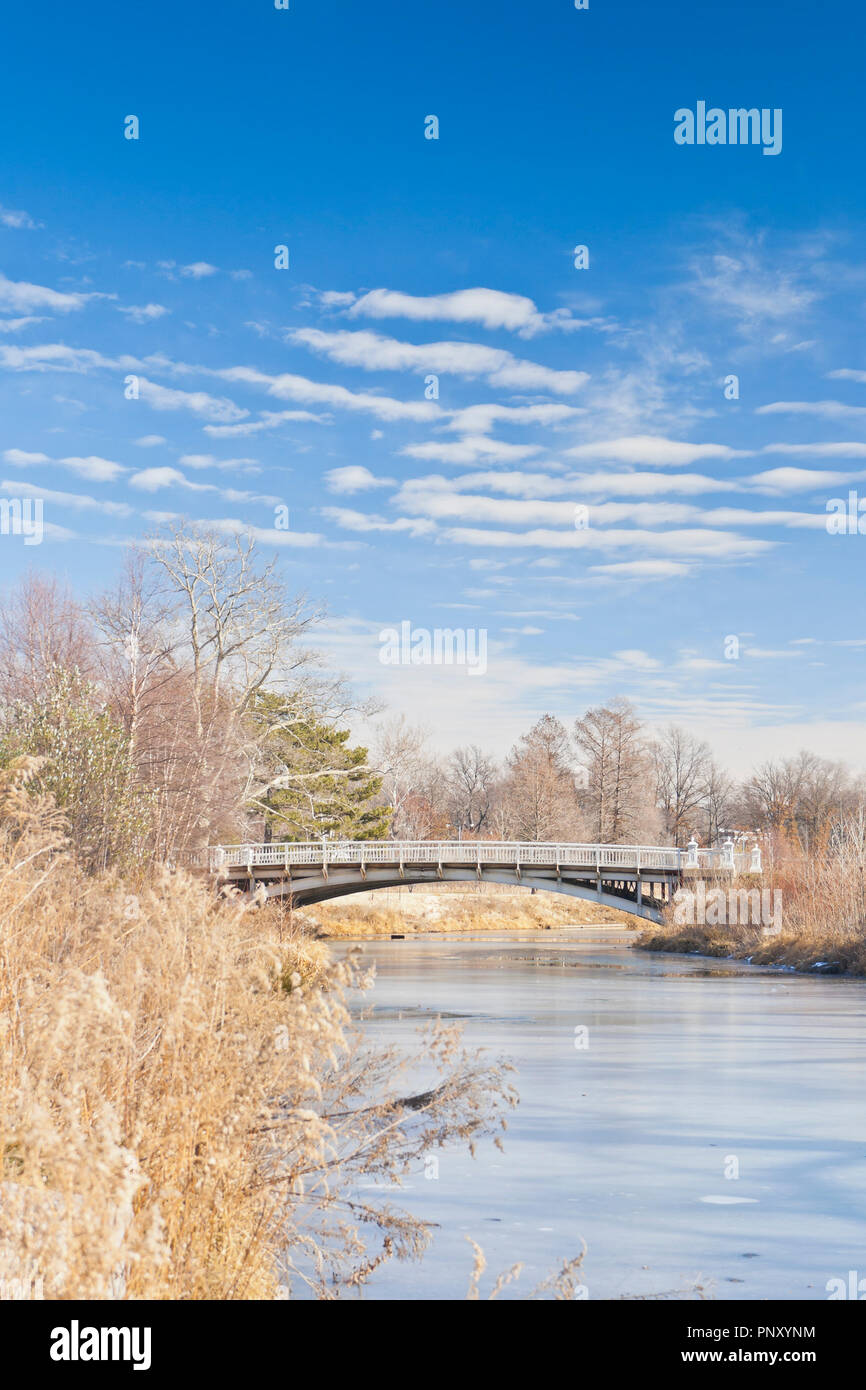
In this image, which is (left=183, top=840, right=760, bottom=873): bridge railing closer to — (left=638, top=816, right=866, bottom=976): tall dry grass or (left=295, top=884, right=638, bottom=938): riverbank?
(left=295, top=884, right=638, bottom=938): riverbank

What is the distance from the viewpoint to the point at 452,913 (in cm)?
6188

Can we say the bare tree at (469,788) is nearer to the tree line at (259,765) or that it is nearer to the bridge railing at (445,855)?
the tree line at (259,765)

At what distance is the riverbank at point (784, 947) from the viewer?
1140 inches

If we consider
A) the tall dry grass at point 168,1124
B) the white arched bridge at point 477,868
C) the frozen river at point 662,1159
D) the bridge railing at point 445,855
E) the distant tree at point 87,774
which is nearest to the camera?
the tall dry grass at point 168,1124

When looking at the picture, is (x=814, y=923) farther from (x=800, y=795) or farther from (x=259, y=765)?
(x=800, y=795)

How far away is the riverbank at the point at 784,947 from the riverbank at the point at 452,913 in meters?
17.1

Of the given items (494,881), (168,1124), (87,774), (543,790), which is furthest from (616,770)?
(168,1124)

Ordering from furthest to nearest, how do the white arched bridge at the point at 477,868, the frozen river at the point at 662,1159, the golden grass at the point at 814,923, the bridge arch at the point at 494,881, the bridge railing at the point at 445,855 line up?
the bridge arch at the point at 494,881, the white arched bridge at the point at 477,868, the bridge railing at the point at 445,855, the golden grass at the point at 814,923, the frozen river at the point at 662,1159

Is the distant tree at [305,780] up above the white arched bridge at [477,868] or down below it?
above

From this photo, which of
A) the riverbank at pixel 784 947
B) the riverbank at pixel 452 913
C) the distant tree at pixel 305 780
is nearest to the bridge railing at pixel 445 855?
the distant tree at pixel 305 780

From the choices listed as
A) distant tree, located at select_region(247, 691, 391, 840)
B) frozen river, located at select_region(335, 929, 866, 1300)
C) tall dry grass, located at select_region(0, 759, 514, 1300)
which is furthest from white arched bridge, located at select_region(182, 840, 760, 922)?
tall dry grass, located at select_region(0, 759, 514, 1300)
